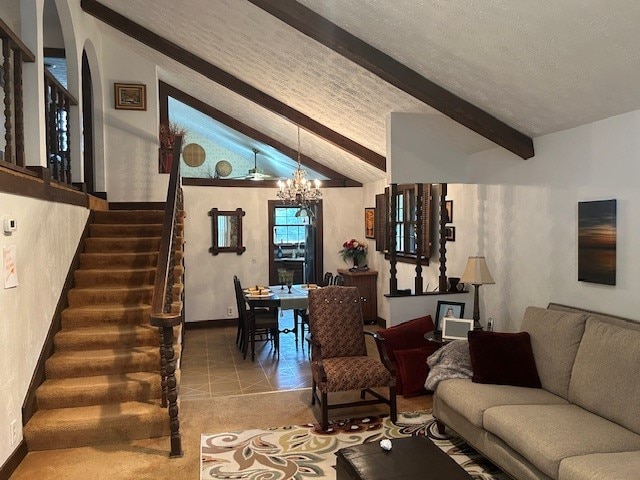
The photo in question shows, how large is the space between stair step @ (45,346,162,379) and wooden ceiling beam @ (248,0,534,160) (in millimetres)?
3025

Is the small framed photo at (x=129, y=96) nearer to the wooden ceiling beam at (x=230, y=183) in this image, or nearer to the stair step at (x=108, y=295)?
the wooden ceiling beam at (x=230, y=183)

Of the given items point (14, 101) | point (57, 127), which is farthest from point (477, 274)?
point (57, 127)

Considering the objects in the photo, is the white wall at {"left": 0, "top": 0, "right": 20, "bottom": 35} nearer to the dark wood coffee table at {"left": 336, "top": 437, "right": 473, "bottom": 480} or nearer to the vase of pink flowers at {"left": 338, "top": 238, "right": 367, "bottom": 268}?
the vase of pink flowers at {"left": 338, "top": 238, "right": 367, "bottom": 268}

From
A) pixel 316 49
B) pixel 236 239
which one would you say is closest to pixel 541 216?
pixel 316 49

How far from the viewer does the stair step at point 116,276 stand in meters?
4.92

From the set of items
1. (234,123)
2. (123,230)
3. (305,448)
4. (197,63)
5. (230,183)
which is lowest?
(305,448)

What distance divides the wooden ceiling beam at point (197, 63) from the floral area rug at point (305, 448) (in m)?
3.79

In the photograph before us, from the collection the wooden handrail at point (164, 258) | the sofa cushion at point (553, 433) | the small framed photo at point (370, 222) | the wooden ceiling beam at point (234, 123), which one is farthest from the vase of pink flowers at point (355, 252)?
the sofa cushion at point (553, 433)

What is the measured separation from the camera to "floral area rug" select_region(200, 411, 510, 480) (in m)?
3.21

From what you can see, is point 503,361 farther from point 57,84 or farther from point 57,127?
point 57,84

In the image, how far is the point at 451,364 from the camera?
3.68 meters

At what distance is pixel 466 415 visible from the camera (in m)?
3.18

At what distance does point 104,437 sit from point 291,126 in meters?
4.64

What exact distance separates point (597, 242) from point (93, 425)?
13.0ft
